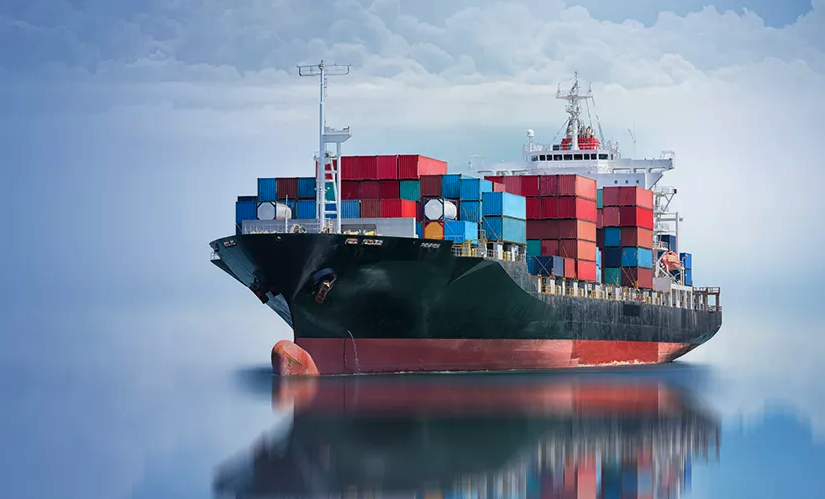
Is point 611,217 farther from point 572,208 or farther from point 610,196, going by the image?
point 572,208

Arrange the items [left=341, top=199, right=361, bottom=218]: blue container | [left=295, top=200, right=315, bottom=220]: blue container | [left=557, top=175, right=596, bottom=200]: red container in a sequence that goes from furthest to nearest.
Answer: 1. [left=557, top=175, right=596, bottom=200]: red container
2. [left=295, top=200, right=315, bottom=220]: blue container
3. [left=341, top=199, right=361, bottom=218]: blue container

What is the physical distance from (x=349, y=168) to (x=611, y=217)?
16015 millimetres

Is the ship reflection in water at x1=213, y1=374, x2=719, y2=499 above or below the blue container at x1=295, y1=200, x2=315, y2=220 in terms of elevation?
below

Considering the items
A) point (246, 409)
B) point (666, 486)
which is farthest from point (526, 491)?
point (246, 409)

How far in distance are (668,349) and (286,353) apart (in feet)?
81.3

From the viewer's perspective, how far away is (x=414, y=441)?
27.7 metres

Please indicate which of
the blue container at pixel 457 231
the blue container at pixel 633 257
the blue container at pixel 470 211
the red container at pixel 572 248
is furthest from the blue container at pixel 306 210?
the blue container at pixel 633 257

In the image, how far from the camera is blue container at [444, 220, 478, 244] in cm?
4191

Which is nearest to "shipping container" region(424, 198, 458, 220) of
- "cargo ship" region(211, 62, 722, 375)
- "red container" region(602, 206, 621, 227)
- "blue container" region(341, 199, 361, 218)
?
"cargo ship" region(211, 62, 722, 375)

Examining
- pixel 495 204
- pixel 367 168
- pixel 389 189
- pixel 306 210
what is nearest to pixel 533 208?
pixel 495 204

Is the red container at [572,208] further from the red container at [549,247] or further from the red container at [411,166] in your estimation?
the red container at [411,166]

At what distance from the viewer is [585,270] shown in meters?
49.5

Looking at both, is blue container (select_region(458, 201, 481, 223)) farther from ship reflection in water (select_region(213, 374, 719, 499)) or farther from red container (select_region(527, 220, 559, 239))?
ship reflection in water (select_region(213, 374, 719, 499))

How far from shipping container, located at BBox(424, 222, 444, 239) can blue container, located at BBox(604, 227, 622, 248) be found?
15115 millimetres
